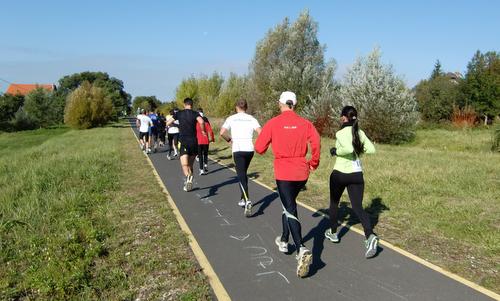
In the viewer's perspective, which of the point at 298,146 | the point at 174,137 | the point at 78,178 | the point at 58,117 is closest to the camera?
the point at 298,146

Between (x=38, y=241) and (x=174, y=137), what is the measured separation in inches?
454

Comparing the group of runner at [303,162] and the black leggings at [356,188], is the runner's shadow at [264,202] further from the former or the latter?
the black leggings at [356,188]

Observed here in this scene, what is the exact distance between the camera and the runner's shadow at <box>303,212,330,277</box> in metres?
5.02

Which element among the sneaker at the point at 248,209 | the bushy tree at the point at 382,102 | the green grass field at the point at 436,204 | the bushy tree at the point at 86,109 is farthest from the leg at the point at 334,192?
the bushy tree at the point at 86,109

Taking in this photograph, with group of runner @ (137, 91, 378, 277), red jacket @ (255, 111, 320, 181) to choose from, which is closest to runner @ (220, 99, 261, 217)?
group of runner @ (137, 91, 378, 277)

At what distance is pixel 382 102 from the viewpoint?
66.8ft

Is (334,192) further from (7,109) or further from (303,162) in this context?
(7,109)

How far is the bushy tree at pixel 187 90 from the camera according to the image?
160 ft

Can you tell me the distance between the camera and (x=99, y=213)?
7398mm

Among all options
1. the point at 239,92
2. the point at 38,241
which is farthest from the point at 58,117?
the point at 38,241

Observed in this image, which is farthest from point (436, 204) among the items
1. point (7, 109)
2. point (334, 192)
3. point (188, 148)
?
point (7, 109)

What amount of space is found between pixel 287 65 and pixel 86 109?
3474 centimetres

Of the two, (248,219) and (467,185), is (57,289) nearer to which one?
(248,219)

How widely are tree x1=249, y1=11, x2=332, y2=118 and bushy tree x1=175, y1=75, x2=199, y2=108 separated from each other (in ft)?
55.4
